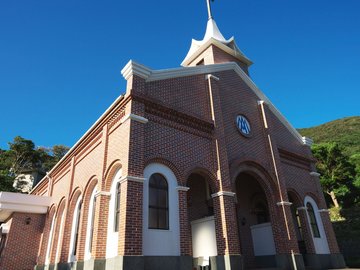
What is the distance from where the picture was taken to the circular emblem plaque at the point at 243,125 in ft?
45.2

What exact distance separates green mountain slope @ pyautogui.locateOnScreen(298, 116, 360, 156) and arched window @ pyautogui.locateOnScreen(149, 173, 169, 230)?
43189 mm

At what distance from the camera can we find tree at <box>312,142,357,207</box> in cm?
2773

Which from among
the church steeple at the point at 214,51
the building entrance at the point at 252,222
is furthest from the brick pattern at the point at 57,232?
the church steeple at the point at 214,51

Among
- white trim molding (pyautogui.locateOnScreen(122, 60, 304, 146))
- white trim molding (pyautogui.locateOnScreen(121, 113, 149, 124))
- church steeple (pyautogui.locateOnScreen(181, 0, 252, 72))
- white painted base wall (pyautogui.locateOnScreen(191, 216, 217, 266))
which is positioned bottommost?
white painted base wall (pyautogui.locateOnScreen(191, 216, 217, 266))

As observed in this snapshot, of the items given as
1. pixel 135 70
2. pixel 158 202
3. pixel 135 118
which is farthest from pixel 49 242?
pixel 135 70

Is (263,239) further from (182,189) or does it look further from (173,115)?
(173,115)

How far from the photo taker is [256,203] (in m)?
15.9

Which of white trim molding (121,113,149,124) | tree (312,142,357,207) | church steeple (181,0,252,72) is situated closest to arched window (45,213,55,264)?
white trim molding (121,113,149,124)

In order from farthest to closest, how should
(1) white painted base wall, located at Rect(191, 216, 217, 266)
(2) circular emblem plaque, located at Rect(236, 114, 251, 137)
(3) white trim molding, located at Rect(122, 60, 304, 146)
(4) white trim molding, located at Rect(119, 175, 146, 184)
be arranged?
(2) circular emblem plaque, located at Rect(236, 114, 251, 137) → (1) white painted base wall, located at Rect(191, 216, 217, 266) → (3) white trim molding, located at Rect(122, 60, 304, 146) → (4) white trim molding, located at Rect(119, 175, 146, 184)

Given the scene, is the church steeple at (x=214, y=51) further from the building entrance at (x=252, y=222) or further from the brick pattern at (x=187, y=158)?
the building entrance at (x=252, y=222)

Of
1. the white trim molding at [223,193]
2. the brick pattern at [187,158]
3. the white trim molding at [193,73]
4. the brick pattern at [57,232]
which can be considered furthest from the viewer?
the brick pattern at [57,232]

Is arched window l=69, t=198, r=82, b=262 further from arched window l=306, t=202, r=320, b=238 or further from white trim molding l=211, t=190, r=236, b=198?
arched window l=306, t=202, r=320, b=238

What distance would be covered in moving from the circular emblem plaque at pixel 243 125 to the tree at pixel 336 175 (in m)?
16.5

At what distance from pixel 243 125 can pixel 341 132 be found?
177 feet
